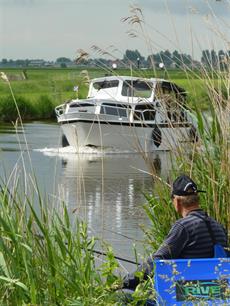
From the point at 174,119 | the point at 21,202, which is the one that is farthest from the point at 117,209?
the point at 21,202

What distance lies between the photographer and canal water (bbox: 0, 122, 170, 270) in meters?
6.31

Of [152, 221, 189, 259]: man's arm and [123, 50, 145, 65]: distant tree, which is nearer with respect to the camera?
[152, 221, 189, 259]: man's arm

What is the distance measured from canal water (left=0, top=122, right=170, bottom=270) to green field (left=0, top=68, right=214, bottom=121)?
585mm

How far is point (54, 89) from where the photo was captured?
705 centimetres

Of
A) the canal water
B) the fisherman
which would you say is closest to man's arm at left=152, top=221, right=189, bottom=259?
the fisherman

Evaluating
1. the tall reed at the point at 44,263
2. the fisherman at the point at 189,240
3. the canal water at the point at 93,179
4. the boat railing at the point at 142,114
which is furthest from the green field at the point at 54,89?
the fisherman at the point at 189,240

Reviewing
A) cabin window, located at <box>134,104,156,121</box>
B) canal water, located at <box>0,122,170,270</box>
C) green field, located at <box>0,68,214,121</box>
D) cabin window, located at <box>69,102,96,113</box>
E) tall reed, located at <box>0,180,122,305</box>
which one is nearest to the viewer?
tall reed, located at <box>0,180,122,305</box>

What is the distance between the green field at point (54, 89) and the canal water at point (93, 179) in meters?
0.58

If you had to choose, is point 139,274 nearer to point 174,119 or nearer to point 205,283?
point 205,283

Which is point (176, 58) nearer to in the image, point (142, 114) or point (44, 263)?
point (142, 114)

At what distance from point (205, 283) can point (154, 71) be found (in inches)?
92.1

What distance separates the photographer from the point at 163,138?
6.74 m

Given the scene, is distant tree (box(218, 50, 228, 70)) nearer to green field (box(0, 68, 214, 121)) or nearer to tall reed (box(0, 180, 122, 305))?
green field (box(0, 68, 214, 121))

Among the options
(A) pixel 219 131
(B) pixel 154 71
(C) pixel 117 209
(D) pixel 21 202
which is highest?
(B) pixel 154 71
